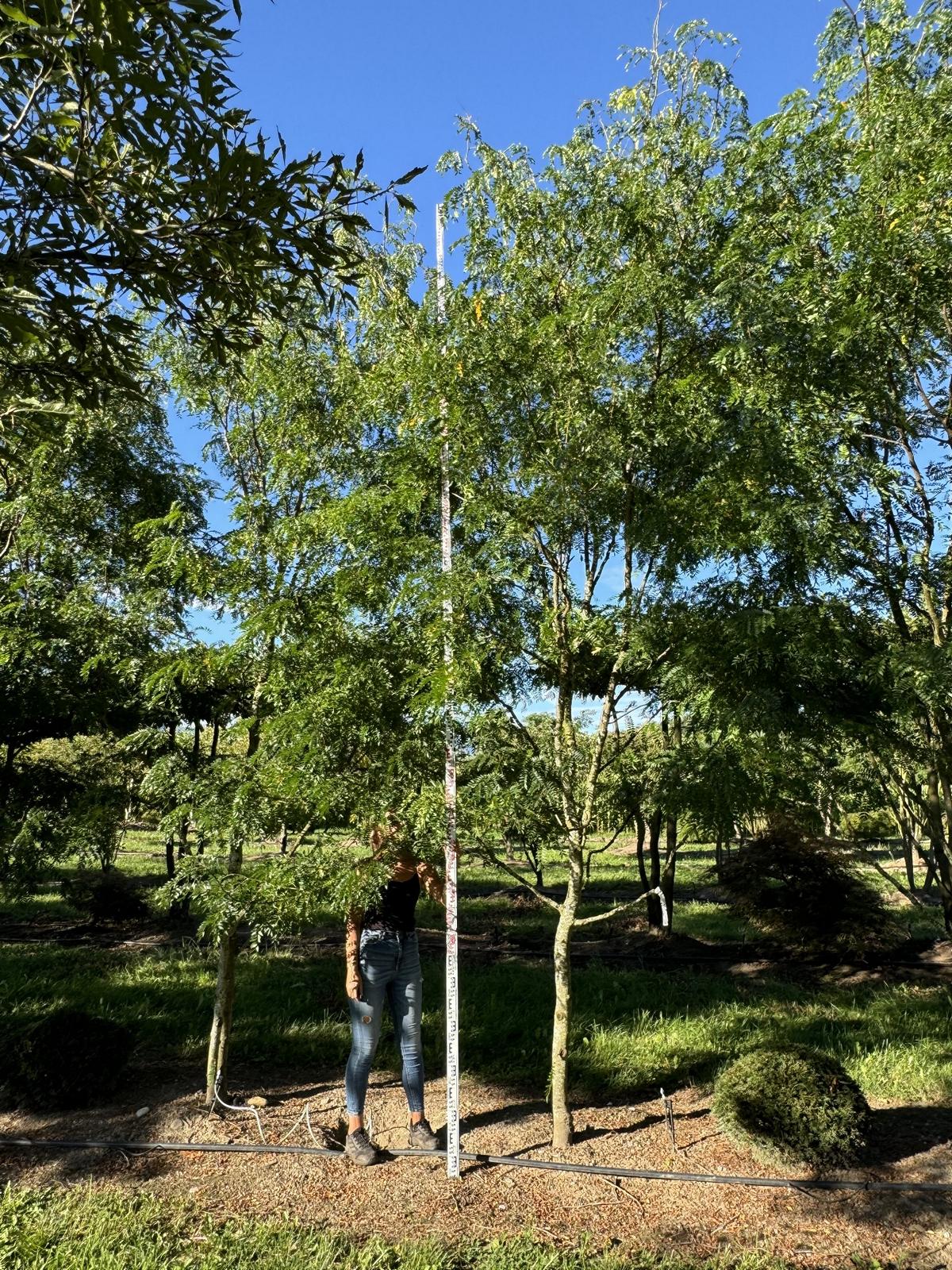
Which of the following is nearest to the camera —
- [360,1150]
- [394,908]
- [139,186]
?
[139,186]

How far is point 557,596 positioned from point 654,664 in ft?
2.31

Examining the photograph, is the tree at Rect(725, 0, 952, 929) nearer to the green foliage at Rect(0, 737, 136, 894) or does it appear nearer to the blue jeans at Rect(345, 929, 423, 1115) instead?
the blue jeans at Rect(345, 929, 423, 1115)

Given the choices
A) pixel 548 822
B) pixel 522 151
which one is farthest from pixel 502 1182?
pixel 522 151

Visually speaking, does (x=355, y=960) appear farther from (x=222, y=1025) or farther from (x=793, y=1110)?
(x=793, y=1110)

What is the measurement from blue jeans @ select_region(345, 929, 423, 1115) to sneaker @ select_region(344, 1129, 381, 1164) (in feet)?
0.36

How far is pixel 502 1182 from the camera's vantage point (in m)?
4.04

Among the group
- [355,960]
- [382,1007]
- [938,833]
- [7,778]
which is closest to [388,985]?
[382,1007]

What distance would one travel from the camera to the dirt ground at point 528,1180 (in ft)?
11.8

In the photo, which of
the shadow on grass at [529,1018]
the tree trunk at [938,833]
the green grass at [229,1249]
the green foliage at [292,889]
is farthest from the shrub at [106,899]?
the tree trunk at [938,833]

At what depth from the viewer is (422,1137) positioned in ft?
14.2

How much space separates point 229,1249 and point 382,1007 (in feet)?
4.45

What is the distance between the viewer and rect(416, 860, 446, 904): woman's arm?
14.3 ft

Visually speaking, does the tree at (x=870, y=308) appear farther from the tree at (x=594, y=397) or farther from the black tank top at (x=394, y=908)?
the black tank top at (x=394, y=908)

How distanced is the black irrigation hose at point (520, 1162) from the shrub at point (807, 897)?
5.95 metres
